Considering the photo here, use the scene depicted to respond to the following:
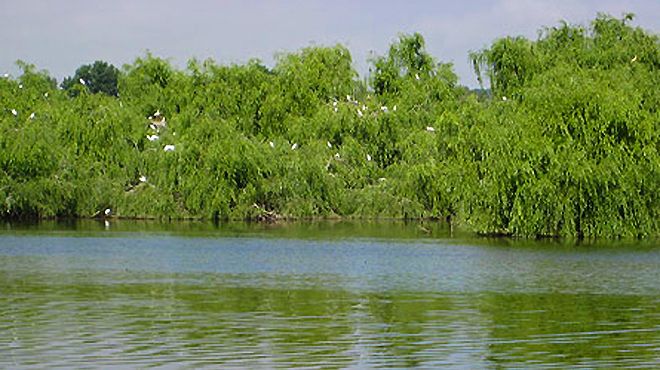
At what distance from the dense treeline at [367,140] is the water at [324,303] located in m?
1.49

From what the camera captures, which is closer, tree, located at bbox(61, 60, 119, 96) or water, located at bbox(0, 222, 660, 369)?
water, located at bbox(0, 222, 660, 369)

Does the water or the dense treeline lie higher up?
the dense treeline

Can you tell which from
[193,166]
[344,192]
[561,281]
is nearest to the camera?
[561,281]

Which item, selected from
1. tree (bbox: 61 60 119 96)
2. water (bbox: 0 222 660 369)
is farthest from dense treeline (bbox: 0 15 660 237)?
tree (bbox: 61 60 119 96)

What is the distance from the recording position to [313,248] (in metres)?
31.3

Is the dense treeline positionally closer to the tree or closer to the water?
the water

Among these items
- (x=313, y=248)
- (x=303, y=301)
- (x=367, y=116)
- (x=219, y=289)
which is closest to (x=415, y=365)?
(x=303, y=301)

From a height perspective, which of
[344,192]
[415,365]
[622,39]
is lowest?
Result: [415,365]

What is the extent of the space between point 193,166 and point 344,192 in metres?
5.31

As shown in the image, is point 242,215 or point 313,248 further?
point 242,215

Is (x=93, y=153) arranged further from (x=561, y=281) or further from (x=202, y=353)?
(x=202, y=353)

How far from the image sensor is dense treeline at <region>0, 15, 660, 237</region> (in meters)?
32.6

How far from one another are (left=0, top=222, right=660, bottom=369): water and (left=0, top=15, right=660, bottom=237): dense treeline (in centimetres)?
149

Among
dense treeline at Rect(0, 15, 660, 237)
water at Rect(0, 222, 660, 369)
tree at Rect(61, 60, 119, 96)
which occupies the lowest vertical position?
water at Rect(0, 222, 660, 369)
